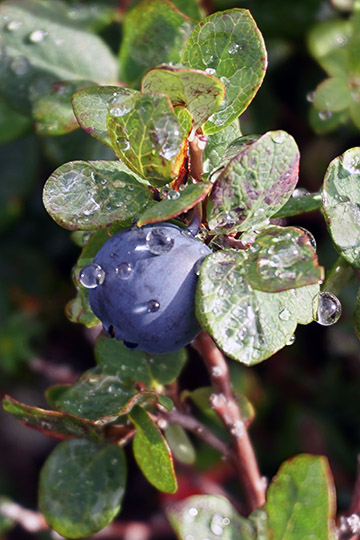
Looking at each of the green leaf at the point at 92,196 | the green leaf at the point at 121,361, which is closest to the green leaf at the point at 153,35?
the green leaf at the point at 92,196

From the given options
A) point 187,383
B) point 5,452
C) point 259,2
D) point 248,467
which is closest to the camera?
point 248,467

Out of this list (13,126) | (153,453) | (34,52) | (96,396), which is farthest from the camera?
(13,126)

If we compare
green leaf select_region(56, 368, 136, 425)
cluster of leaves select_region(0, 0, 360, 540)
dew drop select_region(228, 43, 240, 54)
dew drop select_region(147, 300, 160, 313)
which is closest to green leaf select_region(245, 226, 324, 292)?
cluster of leaves select_region(0, 0, 360, 540)

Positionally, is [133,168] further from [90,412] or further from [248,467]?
[248,467]

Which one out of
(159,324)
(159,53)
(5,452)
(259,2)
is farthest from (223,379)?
Answer: (5,452)

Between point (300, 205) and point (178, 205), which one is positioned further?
point (300, 205)

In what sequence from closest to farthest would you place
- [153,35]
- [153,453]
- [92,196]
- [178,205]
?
[178,205], [92,196], [153,453], [153,35]

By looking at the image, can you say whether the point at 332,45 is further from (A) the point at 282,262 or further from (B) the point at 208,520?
(B) the point at 208,520

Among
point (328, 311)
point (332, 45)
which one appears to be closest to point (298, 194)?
point (328, 311)
